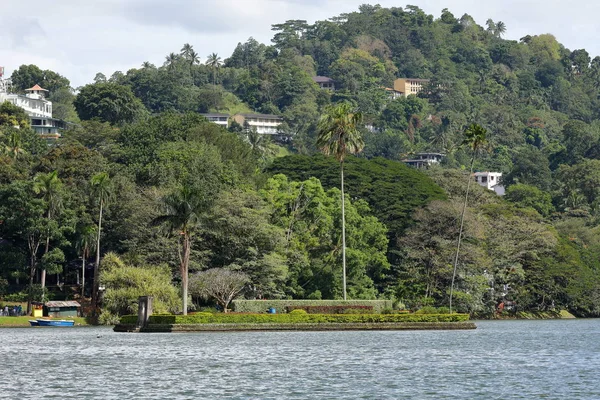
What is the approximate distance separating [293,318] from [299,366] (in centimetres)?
3333

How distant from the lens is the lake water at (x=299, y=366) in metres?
49.6

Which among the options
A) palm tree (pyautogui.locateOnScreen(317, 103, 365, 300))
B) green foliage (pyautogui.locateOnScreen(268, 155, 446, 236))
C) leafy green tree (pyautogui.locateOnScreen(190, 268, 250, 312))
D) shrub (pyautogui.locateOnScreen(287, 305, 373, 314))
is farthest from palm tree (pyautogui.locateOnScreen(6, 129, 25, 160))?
shrub (pyautogui.locateOnScreen(287, 305, 373, 314))

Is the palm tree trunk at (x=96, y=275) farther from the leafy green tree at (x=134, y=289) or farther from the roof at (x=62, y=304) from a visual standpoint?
the leafy green tree at (x=134, y=289)

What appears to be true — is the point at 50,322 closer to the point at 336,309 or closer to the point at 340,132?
the point at 336,309

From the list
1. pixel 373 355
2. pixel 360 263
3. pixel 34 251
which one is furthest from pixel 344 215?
pixel 373 355

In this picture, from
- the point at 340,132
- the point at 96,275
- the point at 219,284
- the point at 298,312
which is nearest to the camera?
the point at 298,312

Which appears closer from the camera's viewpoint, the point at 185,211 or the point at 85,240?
the point at 185,211

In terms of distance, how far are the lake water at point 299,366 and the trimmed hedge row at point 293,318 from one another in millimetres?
1848

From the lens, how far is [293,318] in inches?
3681

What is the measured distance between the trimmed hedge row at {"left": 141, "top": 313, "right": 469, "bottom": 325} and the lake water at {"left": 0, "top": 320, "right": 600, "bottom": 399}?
6.06 ft

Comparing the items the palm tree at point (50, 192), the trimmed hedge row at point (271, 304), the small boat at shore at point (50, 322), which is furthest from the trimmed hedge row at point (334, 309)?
the palm tree at point (50, 192)

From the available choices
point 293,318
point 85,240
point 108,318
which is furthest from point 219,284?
point 85,240

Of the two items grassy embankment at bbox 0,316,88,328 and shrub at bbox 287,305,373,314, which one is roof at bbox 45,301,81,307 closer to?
grassy embankment at bbox 0,316,88,328

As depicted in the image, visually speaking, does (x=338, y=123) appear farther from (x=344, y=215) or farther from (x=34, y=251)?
(x=34, y=251)
